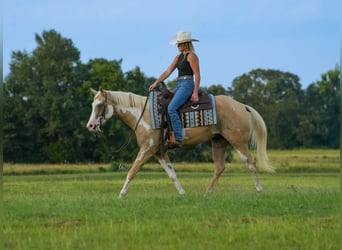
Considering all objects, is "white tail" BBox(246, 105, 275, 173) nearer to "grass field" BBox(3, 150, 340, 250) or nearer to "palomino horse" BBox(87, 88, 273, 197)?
"palomino horse" BBox(87, 88, 273, 197)

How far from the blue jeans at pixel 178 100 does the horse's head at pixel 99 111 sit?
127 cm

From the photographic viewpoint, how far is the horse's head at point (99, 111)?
1298 cm

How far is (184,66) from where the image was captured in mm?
12820

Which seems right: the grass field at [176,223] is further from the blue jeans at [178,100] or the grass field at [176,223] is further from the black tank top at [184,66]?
the black tank top at [184,66]

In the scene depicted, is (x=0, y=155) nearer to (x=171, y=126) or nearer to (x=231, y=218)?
(x=231, y=218)

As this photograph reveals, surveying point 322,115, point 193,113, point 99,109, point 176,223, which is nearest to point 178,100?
point 193,113

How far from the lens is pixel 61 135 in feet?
194

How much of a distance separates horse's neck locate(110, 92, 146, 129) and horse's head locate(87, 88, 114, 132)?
189 millimetres

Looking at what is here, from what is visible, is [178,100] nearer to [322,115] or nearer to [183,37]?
[183,37]

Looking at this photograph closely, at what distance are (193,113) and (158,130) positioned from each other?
0.75 meters

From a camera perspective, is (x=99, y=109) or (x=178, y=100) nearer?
(x=178, y=100)

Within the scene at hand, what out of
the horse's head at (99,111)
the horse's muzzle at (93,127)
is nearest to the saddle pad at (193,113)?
the horse's head at (99,111)

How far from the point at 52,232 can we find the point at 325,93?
294ft

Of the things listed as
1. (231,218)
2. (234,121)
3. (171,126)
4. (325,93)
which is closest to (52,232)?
(231,218)
